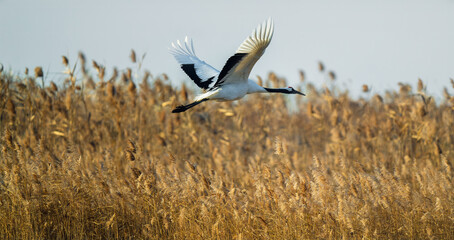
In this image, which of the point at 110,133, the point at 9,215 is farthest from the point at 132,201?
the point at 110,133

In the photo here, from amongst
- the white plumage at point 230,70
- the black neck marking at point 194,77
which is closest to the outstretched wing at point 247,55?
the white plumage at point 230,70

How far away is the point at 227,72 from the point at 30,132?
9.24 feet

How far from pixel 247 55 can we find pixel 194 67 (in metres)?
1.83

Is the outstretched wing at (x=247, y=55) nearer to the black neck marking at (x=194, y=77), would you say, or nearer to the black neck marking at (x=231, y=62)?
the black neck marking at (x=231, y=62)

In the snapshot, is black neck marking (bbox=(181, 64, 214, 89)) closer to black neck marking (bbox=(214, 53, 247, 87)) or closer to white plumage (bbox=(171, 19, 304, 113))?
white plumage (bbox=(171, 19, 304, 113))

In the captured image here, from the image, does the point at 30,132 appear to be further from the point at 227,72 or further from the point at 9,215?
the point at 227,72

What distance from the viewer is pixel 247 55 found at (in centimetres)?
494

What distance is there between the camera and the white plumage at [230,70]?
4684 mm

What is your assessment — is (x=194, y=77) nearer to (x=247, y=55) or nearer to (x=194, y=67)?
(x=194, y=67)

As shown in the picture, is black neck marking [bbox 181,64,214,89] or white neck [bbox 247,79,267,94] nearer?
white neck [bbox 247,79,267,94]

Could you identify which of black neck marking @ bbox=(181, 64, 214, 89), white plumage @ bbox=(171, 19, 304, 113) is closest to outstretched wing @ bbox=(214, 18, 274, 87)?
white plumage @ bbox=(171, 19, 304, 113)

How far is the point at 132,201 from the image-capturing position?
14.6 ft

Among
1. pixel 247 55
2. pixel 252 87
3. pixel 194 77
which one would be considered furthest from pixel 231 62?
pixel 194 77

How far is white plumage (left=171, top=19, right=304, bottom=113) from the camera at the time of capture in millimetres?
4684
